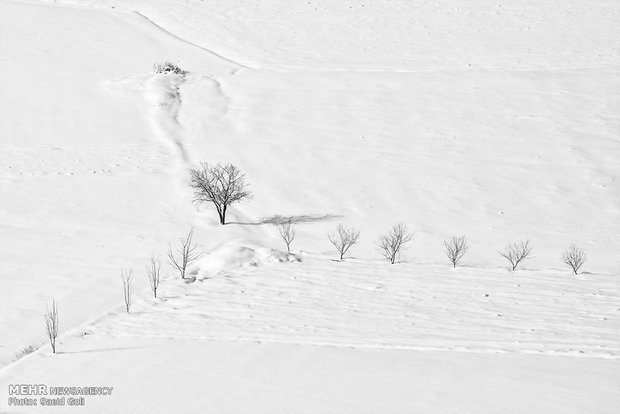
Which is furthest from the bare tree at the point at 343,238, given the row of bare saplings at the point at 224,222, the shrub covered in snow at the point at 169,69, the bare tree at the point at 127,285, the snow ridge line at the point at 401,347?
the shrub covered in snow at the point at 169,69

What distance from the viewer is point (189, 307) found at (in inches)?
665

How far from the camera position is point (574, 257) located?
1950 centimetres

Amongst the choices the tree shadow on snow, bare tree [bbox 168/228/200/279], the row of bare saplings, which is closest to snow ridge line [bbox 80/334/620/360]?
the row of bare saplings

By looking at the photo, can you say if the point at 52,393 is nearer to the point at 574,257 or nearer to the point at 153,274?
the point at 153,274

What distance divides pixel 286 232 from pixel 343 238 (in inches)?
50.4

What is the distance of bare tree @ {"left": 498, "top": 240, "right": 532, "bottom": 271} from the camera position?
19.8 m

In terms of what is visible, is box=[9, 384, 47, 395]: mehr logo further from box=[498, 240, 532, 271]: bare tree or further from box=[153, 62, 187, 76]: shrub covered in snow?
box=[153, 62, 187, 76]: shrub covered in snow

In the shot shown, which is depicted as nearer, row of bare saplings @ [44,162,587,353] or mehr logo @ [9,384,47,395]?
mehr logo @ [9,384,47,395]

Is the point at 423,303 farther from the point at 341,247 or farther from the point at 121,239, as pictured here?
the point at 121,239

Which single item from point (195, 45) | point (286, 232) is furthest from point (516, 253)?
point (195, 45)

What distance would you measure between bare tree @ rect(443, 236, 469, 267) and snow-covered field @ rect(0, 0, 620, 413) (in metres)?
0.29

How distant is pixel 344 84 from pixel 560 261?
16181 mm

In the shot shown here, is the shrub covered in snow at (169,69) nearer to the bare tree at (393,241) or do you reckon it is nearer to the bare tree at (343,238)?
the bare tree at (343,238)

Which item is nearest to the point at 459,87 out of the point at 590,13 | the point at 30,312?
the point at 590,13
